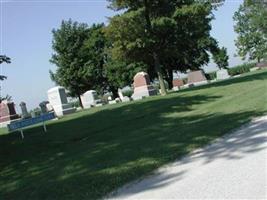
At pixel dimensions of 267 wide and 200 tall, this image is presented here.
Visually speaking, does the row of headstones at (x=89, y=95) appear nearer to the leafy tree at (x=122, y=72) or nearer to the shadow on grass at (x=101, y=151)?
the shadow on grass at (x=101, y=151)

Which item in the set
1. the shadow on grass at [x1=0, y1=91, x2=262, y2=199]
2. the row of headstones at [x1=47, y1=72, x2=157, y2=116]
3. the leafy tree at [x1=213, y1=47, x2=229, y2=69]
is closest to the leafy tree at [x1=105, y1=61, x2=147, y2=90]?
the row of headstones at [x1=47, y1=72, x2=157, y2=116]

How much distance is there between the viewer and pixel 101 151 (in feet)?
32.9

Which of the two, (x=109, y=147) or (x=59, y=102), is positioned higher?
(x=59, y=102)

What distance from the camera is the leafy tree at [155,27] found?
25547 mm

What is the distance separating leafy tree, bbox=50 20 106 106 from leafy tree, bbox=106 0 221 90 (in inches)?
985

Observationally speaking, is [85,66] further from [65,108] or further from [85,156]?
[85,156]

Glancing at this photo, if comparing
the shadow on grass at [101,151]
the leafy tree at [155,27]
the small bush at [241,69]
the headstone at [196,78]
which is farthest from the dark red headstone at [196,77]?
the shadow on grass at [101,151]

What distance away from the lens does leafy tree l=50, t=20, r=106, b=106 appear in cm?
5294

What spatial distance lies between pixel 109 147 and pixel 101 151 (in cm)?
44

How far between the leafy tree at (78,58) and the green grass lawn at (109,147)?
3563 cm

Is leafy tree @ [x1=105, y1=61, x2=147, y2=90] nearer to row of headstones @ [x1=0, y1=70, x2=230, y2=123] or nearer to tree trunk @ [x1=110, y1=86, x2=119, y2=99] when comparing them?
tree trunk @ [x1=110, y1=86, x2=119, y2=99]

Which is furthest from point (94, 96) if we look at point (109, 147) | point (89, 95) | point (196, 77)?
point (109, 147)

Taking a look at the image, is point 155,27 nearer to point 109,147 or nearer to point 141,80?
point 141,80

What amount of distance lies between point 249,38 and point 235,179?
217ft
